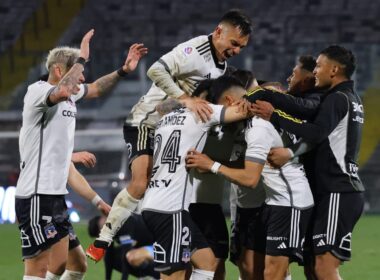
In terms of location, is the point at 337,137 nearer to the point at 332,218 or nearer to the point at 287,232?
the point at 332,218

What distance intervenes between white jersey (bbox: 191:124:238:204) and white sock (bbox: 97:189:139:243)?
25.1 inches

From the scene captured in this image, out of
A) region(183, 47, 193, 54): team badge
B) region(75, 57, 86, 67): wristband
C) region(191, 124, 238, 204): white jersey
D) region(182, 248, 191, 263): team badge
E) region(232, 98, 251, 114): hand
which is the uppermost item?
region(183, 47, 193, 54): team badge

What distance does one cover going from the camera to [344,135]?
7020mm

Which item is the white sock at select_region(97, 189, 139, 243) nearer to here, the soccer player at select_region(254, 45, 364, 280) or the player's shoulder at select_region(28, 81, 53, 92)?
Result: the player's shoulder at select_region(28, 81, 53, 92)

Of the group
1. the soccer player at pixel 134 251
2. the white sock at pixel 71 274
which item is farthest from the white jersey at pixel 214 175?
the soccer player at pixel 134 251

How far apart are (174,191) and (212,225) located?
781mm

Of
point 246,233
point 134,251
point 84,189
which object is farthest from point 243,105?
point 134,251

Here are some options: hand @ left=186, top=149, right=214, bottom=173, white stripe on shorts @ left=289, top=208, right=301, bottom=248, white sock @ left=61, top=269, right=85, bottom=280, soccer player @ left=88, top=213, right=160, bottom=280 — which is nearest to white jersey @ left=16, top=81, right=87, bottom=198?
white sock @ left=61, top=269, right=85, bottom=280

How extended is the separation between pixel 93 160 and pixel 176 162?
1419 millimetres

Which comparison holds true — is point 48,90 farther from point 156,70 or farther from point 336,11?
point 336,11

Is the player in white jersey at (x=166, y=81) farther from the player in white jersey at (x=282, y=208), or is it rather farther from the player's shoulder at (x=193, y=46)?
the player in white jersey at (x=282, y=208)

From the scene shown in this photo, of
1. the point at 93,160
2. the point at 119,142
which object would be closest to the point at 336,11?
the point at 119,142

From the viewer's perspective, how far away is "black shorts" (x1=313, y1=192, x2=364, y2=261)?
22.9ft

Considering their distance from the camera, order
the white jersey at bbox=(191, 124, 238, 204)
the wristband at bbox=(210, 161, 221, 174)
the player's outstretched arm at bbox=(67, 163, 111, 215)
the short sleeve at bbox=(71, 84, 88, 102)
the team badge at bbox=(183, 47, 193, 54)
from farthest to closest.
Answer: the player's outstretched arm at bbox=(67, 163, 111, 215)
the short sleeve at bbox=(71, 84, 88, 102)
the team badge at bbox=(183, 47, 193, 54)
the white jersey at bbox=(191, 124, 238, 204)
the wristband at bbox=(210, 161, 221, 174)
